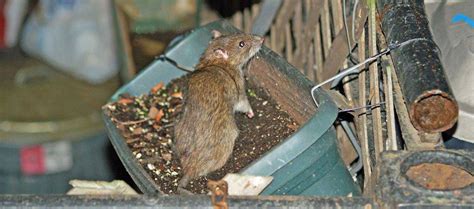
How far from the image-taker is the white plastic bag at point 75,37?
6.91m

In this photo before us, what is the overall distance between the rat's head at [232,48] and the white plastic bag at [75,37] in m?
2.86

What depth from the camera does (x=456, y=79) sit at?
296 cm

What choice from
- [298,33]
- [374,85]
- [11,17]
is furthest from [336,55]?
[11,17]

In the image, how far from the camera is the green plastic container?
2748 millimetres

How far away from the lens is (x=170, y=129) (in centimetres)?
348

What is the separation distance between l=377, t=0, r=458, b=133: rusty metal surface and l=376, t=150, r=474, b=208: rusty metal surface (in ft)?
0.39

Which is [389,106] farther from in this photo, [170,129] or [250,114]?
[170,129]

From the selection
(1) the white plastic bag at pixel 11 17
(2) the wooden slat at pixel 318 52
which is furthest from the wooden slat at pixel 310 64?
(1) the white plastic bag at pixel 11 17

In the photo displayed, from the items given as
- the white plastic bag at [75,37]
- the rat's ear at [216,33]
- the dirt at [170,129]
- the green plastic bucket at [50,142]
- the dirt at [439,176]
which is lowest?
the green plastic bucket at [50,142]

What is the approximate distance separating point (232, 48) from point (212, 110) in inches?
25.9

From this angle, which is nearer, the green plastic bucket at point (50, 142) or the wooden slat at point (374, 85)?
the wooden slat at point (374, 85)

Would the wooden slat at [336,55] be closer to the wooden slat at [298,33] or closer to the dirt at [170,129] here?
the dirt at [170,129]

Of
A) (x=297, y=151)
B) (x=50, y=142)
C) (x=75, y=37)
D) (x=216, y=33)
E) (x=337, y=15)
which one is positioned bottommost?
(x=50, y=142)

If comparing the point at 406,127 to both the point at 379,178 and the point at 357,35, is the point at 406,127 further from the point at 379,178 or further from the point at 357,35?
the point at 357,35
